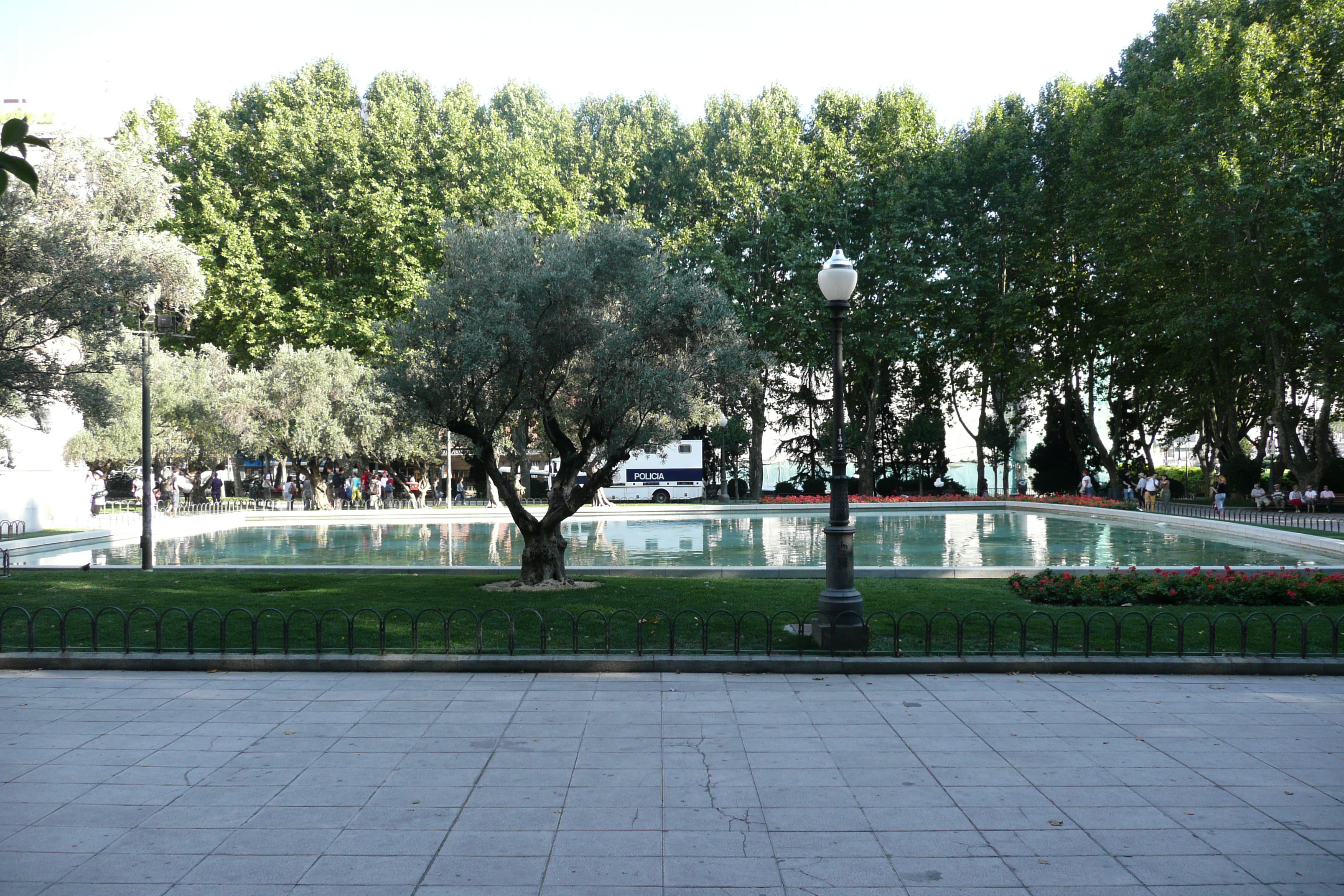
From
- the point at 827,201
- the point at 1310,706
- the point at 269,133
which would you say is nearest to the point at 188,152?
the point at 269,133

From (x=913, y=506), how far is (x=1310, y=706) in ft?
95.6

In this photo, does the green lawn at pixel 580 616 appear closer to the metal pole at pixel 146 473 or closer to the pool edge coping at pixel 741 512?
the pool edge coping at pixel 741 512

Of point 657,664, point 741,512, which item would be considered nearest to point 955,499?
point 741,512

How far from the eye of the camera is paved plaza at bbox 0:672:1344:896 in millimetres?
4449

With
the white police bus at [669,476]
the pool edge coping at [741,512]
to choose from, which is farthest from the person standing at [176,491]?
the white police bus at [669,476]

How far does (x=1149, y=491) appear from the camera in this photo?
104 ft

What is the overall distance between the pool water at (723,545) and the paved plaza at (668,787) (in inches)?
386

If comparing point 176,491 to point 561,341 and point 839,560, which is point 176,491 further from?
point 839,560

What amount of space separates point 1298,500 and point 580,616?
29.8m

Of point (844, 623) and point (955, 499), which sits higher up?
point (955, 499)

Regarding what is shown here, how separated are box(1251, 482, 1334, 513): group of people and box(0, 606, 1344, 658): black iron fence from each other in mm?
23384

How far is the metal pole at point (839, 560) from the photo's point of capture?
9.38 metres

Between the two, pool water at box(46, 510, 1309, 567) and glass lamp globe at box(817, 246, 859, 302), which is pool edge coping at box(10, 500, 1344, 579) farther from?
glass lamp globe at box(817, 246, 859, 302)

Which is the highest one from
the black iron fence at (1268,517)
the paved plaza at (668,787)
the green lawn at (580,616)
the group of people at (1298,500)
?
the group of people at (1298,500)
